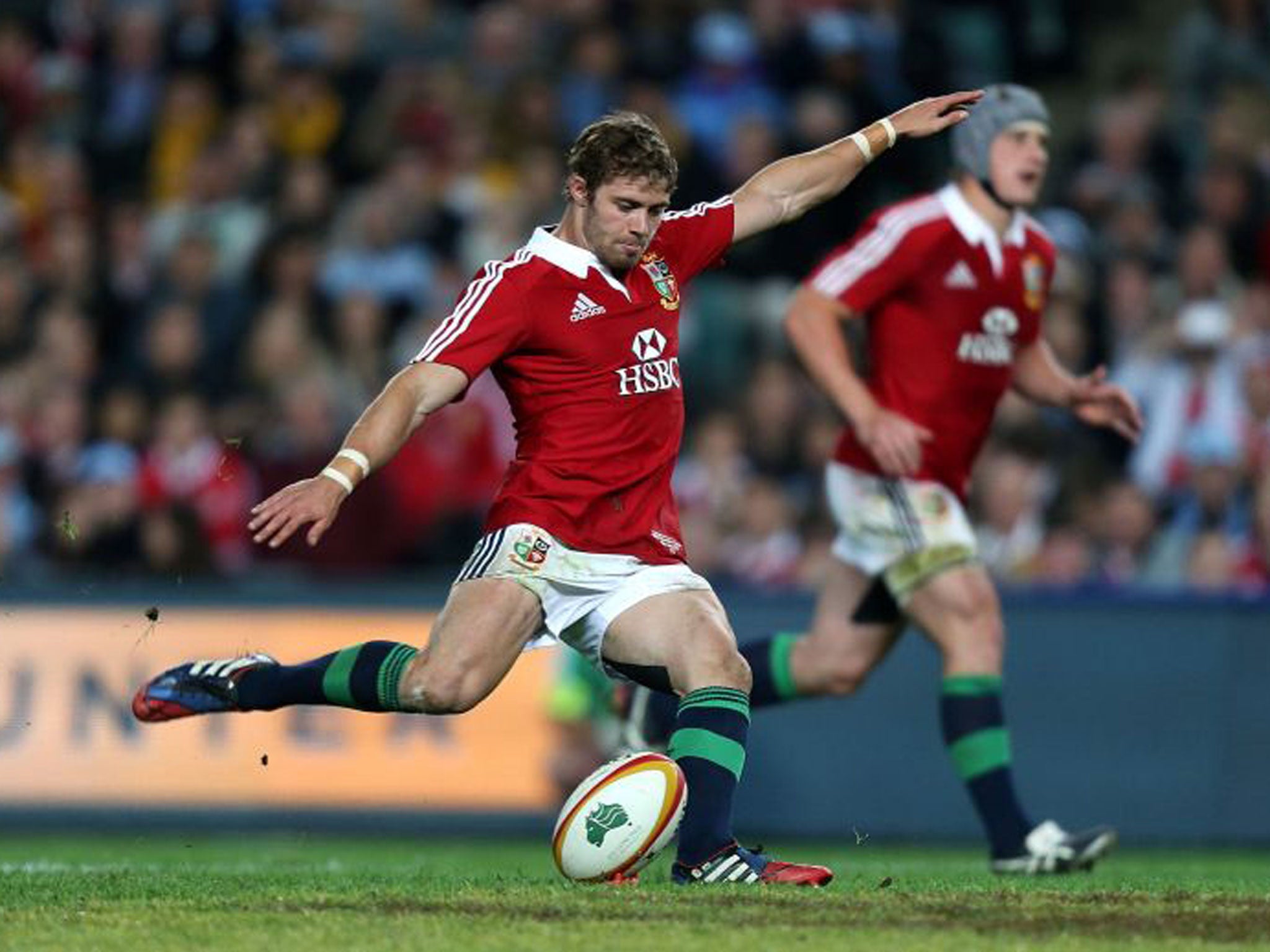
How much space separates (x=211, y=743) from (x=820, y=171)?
530cm

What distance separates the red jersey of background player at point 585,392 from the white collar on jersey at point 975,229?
2067 millimetres

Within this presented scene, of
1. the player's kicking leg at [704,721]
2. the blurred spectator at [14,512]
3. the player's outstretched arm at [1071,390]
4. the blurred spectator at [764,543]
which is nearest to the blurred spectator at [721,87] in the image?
the blurred spectator at [764,543]

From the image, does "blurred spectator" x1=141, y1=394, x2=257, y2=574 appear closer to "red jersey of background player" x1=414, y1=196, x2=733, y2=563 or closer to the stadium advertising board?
the stadium advertising board

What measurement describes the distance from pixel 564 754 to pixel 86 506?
317cm

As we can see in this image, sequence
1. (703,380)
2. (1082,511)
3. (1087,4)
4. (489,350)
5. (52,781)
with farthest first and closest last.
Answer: (1087,4)
(703,380)
(1082,511)
(52,781)
(489,350)

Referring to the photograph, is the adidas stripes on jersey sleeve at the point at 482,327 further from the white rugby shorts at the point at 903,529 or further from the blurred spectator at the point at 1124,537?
the blurred spectator at the point at 1124,537

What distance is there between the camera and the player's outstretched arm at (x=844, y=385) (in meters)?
9.92

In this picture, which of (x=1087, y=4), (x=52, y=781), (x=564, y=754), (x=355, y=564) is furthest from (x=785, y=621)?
(x=1087, y=4)

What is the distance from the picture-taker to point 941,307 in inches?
409

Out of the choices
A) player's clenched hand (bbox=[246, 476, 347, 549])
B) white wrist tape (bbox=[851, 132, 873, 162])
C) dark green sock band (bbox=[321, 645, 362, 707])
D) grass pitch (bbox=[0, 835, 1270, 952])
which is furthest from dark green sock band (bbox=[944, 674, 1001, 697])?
player's clenched hand (bbox=[246, 476, 347, 549])

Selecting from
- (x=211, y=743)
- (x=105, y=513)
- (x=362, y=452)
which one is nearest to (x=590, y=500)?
(x=362, y=452)

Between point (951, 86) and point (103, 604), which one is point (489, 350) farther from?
point (951, 86)

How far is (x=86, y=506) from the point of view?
14578 millimetres

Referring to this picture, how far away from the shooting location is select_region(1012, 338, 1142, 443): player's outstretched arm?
1074 centimetres
